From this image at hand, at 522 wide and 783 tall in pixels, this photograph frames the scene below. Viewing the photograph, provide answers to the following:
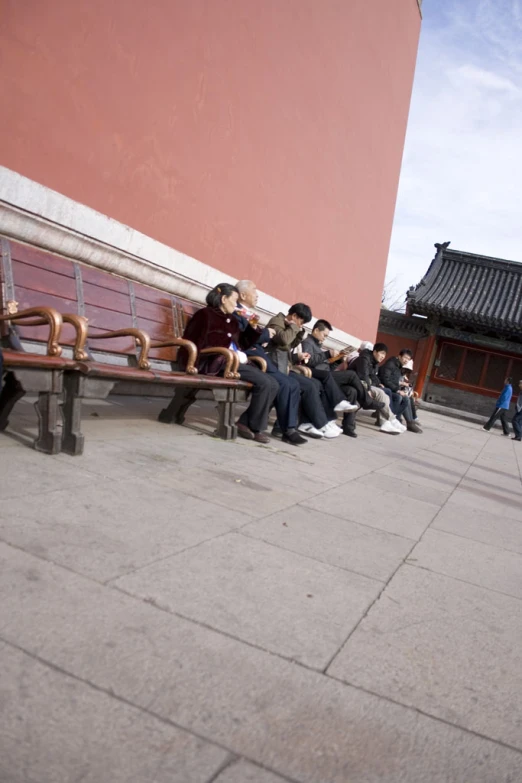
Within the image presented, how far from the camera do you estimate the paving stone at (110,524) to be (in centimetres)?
208

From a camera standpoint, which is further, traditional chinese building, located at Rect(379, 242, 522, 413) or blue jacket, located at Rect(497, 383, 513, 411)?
traditional chinese building, located at Rect(379, 242, 522, 413)

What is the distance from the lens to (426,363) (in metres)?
23.5

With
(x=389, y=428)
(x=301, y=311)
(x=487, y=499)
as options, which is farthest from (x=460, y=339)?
(x=487, y=499)

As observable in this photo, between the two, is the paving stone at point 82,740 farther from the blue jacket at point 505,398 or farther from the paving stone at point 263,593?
the blue jacket at point 505,398

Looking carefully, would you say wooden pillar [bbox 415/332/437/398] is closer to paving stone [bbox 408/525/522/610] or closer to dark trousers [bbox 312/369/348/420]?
dark trousers [bbox 312/369/348/420]

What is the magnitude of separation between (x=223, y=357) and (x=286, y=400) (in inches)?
25.8

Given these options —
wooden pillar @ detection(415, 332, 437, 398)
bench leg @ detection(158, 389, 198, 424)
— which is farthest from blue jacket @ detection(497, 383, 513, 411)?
bench leg @ detection(158, 389, 198, 424)

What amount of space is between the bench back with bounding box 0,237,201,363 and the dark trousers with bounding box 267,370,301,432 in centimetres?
87

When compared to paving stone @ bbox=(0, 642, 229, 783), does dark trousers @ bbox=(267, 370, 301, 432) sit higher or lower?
higher

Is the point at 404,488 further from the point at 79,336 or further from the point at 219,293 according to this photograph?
the point at 79,336

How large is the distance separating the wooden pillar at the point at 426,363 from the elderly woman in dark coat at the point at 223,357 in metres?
19.2

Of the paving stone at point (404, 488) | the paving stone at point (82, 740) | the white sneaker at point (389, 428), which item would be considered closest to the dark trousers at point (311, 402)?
the paving stone at point (404, 488)

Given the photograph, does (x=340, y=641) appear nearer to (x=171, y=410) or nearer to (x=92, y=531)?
(x=92, y=531)

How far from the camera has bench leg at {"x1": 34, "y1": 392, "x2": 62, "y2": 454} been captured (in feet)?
10.6
